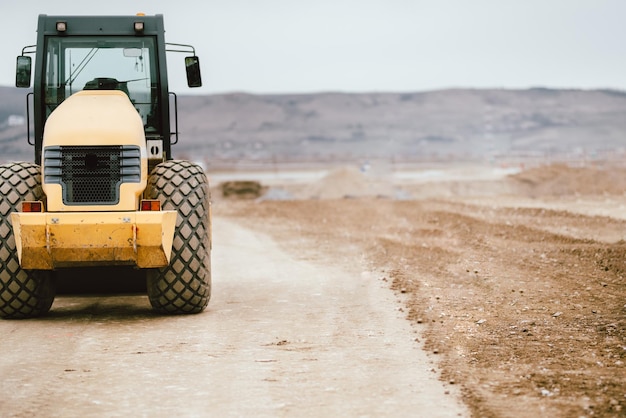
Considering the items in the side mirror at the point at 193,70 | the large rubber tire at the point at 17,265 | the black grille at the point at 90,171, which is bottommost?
the large rubber tire at the point at 17,265

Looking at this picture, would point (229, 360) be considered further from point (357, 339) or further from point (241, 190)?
point (241, 190)

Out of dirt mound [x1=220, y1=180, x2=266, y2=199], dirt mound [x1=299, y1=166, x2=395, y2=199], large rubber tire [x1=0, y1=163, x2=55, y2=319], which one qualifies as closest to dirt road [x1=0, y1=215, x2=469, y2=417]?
large rubber tire [x1=0, y1=163, x2=55, y2=319]

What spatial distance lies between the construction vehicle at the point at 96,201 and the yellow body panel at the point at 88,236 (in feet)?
0.03

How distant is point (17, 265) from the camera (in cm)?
1229

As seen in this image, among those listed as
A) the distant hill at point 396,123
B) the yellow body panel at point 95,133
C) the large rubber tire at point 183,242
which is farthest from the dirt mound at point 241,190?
the distant hill at point 396,123

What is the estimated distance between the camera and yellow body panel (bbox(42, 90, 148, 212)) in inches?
469

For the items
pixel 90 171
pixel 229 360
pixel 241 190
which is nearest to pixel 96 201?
pixel 90 171

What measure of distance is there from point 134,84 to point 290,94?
7141 inches

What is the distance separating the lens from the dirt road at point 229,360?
824 cm

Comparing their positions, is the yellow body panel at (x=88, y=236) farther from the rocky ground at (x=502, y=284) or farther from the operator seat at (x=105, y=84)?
the rocky ground at (x=502, y=284)

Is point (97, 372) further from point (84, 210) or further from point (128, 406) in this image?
point (84, 210)

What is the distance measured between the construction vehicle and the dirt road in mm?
470

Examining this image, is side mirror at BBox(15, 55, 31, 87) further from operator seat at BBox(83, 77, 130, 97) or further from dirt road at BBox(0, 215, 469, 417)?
dirt road at BBox(0, 215, 469, 417)

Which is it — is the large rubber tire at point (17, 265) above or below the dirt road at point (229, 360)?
above
